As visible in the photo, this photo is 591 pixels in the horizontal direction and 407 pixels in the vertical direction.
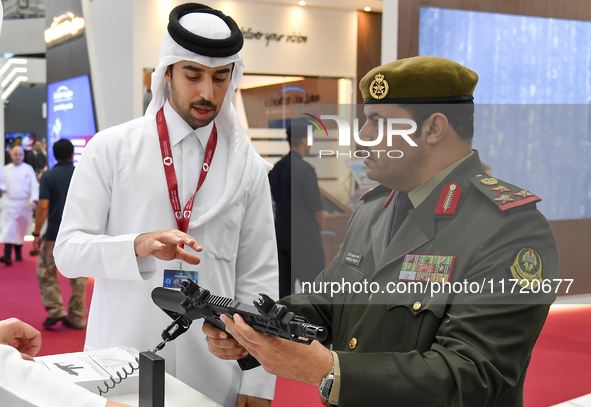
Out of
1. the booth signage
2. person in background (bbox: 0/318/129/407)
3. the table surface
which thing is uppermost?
the booth signage

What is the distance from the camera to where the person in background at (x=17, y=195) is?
8602 millimetres

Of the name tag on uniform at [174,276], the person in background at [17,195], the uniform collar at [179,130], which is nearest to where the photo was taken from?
the name tag on uniform at [174,276]

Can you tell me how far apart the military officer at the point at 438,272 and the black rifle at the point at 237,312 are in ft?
0.12

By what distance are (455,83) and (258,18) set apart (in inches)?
274

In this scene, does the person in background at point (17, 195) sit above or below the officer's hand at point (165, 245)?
below

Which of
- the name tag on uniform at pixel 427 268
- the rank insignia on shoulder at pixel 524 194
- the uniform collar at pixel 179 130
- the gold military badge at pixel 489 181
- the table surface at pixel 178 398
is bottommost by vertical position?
the table surface at pixel 178 398

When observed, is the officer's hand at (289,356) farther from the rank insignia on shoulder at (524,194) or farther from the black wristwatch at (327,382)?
the rank insignia on shoulder at (524,194)

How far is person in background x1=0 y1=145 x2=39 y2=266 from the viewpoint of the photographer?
8.60 meters

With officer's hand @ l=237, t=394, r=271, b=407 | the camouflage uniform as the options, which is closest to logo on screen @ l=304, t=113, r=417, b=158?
officer's hand @ l=237, t=394, r=271, b=407

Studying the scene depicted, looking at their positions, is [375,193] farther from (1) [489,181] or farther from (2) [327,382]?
(2) [327,382]

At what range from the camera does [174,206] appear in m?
1.88

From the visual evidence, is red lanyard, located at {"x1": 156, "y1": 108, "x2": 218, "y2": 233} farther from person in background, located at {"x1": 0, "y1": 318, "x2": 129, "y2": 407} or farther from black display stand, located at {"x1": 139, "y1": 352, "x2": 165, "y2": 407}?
person in background, located at {"x1": 0, "y1": 318, "x2": 129, "y2": 407}

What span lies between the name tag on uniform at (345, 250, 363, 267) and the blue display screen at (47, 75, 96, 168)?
405cm

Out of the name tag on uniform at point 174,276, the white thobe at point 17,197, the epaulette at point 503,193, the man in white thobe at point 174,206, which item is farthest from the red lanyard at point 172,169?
the white thobe at point 17,197
